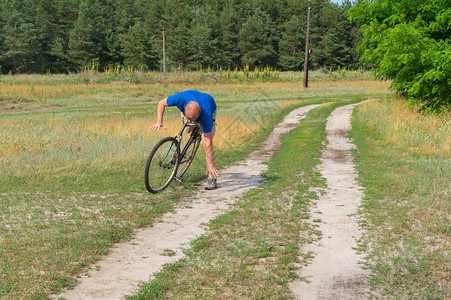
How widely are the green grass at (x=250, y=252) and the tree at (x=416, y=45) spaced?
29.6 feet

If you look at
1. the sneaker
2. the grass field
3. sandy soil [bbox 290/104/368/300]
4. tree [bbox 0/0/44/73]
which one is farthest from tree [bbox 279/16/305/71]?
the sneaker

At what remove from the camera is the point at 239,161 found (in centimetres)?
1161

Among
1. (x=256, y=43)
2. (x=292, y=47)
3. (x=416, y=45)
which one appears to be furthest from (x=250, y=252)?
(x=292, y=47)

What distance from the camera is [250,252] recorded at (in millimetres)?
4941

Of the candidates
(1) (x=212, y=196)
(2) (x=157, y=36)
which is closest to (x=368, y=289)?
(1) (x=212, y=196)

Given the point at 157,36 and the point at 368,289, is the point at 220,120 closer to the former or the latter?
the point at 368,289

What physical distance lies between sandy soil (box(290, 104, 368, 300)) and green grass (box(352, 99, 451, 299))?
0.20 meters

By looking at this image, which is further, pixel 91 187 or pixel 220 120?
pixel 220 120

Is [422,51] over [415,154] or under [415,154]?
over

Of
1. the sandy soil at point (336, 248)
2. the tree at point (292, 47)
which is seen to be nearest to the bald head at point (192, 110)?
the sandy soil at point (336, 248)

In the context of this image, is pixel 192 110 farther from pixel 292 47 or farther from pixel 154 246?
pixel 292 47

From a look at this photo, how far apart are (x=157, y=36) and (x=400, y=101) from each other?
279 ft

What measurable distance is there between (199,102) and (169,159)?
4.39ft

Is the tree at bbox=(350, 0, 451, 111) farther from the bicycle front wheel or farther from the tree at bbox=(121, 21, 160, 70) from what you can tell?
the tree at bbox=(121, 21, 160, 70)
